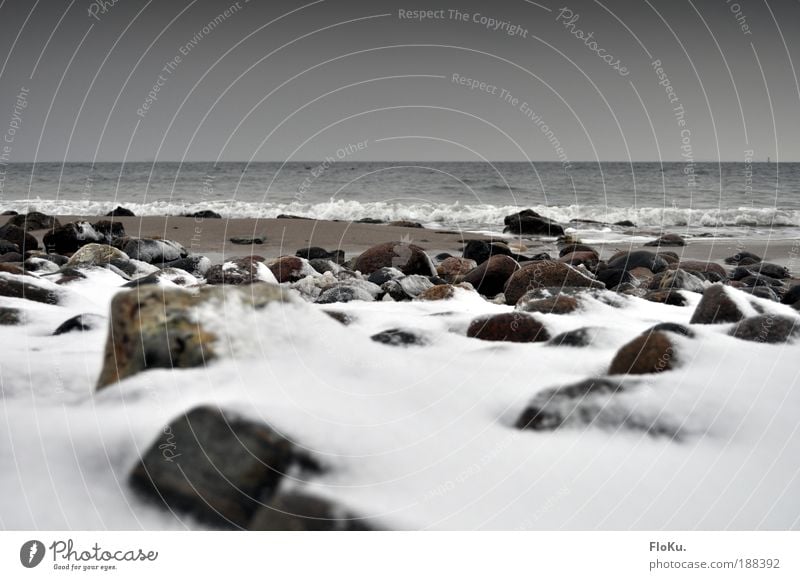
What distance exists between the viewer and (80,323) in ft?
11.4

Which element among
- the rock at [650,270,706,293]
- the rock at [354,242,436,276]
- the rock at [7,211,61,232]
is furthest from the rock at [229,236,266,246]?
the rock at [650,270,706,293]

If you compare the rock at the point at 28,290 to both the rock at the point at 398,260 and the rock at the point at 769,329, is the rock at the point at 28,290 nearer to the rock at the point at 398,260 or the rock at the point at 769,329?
the rock at the point at 769,329

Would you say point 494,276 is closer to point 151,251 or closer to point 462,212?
point 151,251

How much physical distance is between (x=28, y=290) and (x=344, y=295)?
2.60 m

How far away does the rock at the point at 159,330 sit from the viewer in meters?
2.61

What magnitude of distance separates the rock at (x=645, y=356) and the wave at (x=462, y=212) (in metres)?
13.9

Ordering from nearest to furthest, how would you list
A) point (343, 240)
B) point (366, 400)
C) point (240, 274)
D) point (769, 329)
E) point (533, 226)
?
point (366, 400)
point (769, 329)
point (240, 274)
point (343, 240)
point (533, 226)

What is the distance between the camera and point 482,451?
2.54 meters

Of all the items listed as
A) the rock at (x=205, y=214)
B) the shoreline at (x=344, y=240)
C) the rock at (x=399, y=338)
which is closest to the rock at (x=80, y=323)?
the rock at (x=399, y=338)

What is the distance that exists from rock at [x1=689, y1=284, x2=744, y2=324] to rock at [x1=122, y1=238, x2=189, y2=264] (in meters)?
7.40

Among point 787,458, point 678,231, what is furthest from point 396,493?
point 678,231

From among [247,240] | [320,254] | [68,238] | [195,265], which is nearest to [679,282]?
[195,265]

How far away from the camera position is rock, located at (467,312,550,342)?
3.64 m
